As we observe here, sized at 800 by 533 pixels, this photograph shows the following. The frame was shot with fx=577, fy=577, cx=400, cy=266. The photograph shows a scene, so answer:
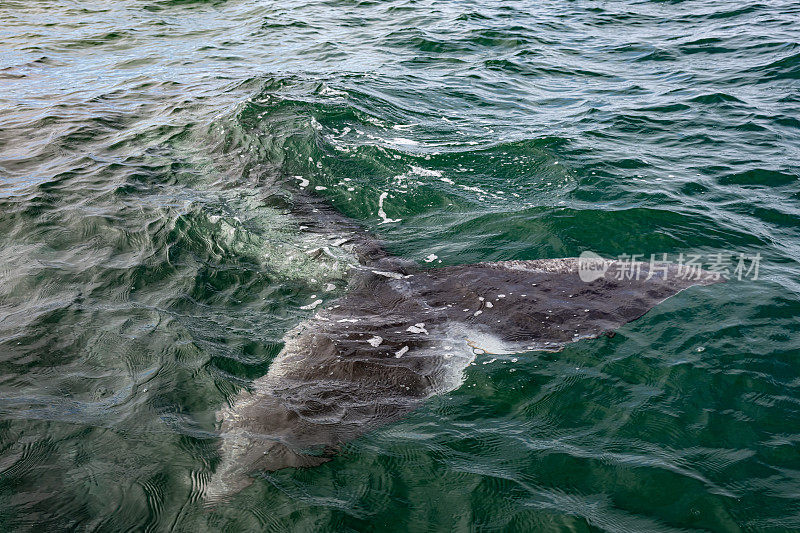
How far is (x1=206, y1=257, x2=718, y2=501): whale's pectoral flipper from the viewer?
3809 mm

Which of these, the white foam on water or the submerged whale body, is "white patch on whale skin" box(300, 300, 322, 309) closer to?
the submerged whale body

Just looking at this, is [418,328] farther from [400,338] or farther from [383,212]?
[383,212]

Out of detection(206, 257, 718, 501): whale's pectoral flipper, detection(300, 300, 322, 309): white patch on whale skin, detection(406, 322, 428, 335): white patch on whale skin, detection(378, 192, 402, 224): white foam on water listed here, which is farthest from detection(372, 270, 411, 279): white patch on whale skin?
detection(378, 192, 402, 224): white foam on water

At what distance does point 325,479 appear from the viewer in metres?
3.54

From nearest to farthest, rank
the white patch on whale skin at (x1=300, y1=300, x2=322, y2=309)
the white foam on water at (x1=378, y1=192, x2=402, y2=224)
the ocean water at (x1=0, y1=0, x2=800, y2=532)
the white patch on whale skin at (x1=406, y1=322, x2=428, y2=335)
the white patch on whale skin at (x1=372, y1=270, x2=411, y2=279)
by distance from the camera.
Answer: the ocean water at (x1=0, y1=0, x2=800, y2=532), the white patch on whale skin at (x1=406, y1=322, x2=428, y2=335), the white patch on whale skin at (x1=300, y1=300, x2=322, y2=309), the white patch on whale skin at (x1=372, y1=270, x2=411, y2=279), the white foam on water at (x1=378, y1=192, x2=402, y2=224)

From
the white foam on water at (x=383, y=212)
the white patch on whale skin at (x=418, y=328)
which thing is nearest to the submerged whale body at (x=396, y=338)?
the white patch on whale skin at (x=418, y=328)

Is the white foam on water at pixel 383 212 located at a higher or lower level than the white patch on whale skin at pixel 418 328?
higher

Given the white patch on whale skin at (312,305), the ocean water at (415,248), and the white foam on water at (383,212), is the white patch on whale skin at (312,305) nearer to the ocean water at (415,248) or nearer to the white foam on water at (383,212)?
the ocean water at (415,248)

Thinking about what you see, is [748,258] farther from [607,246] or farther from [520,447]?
[520,447]

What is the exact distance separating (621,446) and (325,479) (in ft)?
6.31

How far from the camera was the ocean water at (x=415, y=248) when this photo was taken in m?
3.47

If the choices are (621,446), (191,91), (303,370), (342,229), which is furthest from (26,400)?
(191,91)

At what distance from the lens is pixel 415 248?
20.4 feet

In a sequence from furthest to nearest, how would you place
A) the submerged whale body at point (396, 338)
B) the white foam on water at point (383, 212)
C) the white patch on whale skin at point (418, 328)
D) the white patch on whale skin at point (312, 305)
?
the white foam on water at point (383, 212) → the white patch on whale skin at point (312, 305) → the white patch on whale skin at point (418, 328) → the submerged whale body at point (396, 338)
